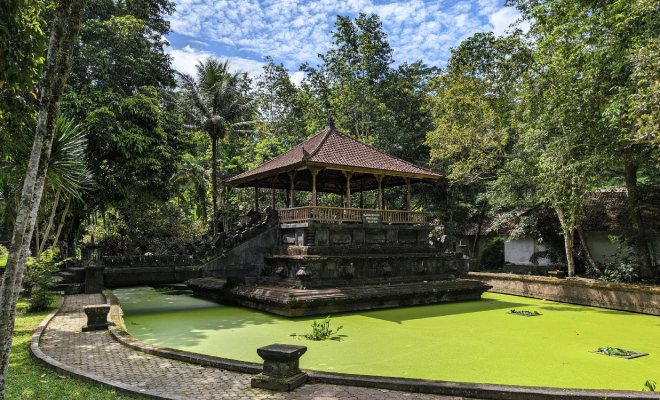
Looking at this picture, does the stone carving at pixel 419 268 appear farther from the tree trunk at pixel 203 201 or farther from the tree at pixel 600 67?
the tree trunk at pixel 203 201

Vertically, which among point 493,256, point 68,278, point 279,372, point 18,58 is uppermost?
point 18,58

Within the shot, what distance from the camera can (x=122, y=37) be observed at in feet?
54.4

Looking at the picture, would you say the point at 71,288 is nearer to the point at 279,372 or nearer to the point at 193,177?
the point at 279,372

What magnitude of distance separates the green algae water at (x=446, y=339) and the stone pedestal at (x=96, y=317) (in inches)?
23.9

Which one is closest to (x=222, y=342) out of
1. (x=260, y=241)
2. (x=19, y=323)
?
(x=19, y=323)

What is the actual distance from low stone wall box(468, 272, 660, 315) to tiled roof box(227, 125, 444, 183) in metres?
4.52

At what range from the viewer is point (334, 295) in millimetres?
9859

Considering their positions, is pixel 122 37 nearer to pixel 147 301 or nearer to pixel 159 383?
pixel 147 301

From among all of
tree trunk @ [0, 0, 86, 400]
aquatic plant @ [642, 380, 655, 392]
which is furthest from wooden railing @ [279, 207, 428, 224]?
aquatic plant @ [642, 380, 655, 392]

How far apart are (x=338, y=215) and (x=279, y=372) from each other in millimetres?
7650

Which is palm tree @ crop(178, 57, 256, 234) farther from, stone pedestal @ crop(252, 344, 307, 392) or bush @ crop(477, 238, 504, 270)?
stone pedestal @ crop(252, 344, 307, 392)

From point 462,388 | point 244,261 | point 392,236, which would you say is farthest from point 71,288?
point 462,388

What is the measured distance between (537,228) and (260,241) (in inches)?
476

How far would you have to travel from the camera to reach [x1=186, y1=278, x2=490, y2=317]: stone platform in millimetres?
9438
